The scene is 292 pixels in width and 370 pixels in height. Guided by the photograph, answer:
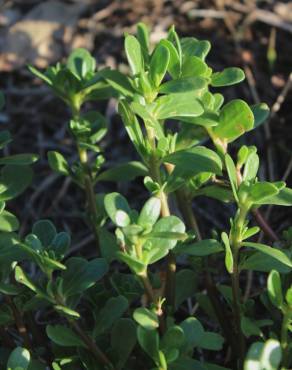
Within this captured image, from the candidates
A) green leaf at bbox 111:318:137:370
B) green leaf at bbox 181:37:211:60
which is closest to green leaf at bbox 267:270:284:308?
green leaf at bbox 111:318:137:370

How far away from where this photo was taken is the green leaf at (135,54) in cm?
154

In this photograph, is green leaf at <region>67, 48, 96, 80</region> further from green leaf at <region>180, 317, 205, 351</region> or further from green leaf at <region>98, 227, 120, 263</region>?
green leaf at <region>180, 317, 205, 351</region>

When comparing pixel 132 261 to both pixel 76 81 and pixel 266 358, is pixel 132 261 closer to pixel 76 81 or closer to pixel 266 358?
pixel 266 358

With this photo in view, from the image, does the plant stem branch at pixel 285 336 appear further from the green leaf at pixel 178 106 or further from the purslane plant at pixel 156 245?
the green leaf at pixel 178 106

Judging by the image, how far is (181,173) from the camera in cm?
157

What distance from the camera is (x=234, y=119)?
157cm

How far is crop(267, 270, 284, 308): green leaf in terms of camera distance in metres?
1.41

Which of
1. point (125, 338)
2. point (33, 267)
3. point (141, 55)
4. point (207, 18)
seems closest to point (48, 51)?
point (207, 18)

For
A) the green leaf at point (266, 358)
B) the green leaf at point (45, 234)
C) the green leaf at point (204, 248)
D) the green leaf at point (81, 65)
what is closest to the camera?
the green leaf at point (266, 358)

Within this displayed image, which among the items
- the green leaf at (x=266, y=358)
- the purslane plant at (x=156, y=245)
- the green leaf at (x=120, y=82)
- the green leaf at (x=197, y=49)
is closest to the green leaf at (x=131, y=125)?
the purslane plant at (x=156, y=245)

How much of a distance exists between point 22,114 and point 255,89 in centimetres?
100

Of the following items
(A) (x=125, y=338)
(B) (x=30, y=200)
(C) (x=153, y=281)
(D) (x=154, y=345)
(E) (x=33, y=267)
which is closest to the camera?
(D) (x=154, y=345)

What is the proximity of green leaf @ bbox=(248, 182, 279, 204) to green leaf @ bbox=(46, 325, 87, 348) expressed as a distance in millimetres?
495

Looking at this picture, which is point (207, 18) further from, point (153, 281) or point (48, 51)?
point (153, 281)
